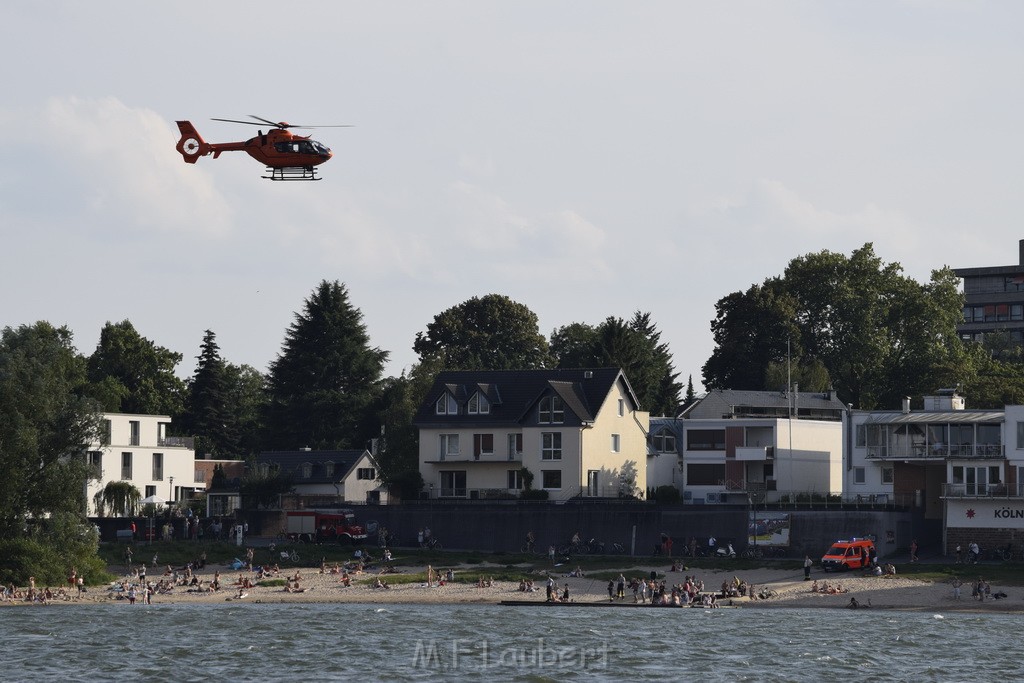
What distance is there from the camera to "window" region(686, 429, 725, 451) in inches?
4387

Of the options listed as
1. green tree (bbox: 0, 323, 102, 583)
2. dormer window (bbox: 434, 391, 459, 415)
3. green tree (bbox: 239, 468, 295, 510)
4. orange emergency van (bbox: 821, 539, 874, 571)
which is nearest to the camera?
green tree (bbox: 0, 323, 102, 583)

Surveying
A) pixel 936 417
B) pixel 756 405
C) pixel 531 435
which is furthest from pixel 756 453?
pixel 936 417

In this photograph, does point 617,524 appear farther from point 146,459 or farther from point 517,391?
point 146,459

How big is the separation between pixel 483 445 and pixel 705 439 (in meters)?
14.0

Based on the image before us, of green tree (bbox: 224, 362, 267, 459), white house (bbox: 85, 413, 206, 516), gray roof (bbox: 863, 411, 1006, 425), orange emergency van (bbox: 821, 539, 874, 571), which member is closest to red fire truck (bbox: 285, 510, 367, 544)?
white house (bbox: 85, 413, 206, 516)

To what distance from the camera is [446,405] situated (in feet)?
369

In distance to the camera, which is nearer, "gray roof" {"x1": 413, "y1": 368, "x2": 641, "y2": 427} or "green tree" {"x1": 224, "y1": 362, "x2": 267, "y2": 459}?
"gray roof" {"x1": 413, "y1": 368, "x2": 641, "y2": 427}

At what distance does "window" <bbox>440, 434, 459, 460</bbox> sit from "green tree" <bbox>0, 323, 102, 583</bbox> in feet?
85.1

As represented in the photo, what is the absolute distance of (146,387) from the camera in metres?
152

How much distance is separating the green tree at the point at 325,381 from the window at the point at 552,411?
3522cm

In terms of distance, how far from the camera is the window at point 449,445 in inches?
4400

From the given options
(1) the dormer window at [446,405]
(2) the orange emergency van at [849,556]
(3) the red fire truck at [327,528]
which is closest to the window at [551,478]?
(1) the dormer window at [446,405]

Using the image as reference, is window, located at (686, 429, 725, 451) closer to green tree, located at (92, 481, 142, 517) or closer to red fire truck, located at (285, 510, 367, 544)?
red fire truck, located at (285, 510, 367, 544)

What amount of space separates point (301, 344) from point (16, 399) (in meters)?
59.3
